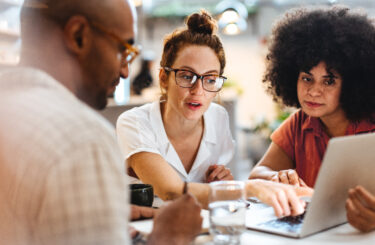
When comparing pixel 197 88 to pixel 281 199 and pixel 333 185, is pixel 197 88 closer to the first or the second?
pixel 281 199

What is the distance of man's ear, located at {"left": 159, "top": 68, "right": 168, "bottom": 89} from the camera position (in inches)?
75.6

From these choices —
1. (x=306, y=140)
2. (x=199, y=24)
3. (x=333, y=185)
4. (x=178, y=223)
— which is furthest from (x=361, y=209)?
(x=199, y=24)

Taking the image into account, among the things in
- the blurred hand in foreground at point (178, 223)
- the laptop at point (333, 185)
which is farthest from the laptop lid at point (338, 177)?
the blurred hand in foreground at point (178, 223)

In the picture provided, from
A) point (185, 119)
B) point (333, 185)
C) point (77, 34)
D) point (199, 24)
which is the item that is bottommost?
point (333, 185)

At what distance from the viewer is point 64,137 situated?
27.5 inches

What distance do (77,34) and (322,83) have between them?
1.19 metres

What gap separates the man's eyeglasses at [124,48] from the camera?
2.91ft

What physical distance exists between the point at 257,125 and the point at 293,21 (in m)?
4.39

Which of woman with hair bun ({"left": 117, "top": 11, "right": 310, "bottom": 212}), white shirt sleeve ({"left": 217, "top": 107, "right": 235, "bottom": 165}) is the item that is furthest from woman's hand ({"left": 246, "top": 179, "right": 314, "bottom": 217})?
white shirt sleeve ({"left": 217, "top": 107, "right": 235, "bottom": 165})

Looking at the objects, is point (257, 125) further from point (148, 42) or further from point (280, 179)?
point (280, 179)

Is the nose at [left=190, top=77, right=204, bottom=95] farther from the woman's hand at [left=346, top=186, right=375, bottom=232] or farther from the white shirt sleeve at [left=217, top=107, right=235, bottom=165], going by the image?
the woman's hand at [left=346, top=186, right=375, bottom=232]

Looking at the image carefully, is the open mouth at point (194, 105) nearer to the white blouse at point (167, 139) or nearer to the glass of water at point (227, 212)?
the white blouse at point (167, 139)

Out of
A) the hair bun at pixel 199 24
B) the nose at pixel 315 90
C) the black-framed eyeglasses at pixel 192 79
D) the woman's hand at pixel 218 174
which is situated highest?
the hair bun at pixel 199 24

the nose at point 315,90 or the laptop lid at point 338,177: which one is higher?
the nose at point 315,90
